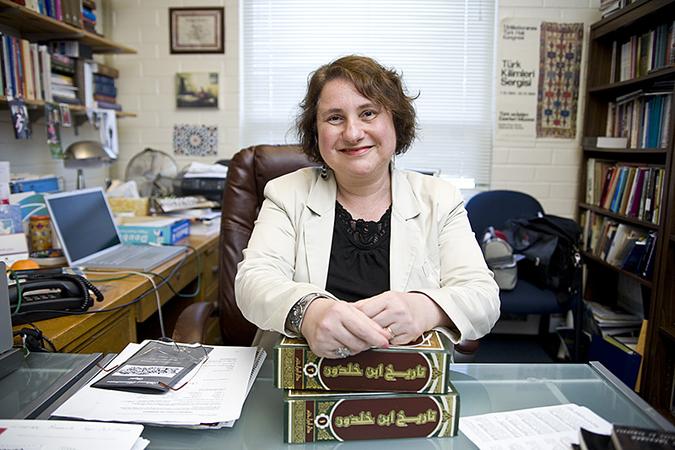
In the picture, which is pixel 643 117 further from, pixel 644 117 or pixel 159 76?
pixel 159 76

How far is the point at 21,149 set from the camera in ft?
7.52

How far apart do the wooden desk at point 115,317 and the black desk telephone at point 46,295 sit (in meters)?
0.02

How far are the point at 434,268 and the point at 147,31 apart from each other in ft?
8.58

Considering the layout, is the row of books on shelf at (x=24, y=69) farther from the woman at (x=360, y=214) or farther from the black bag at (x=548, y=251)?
the black bag at (x=548, y=251)

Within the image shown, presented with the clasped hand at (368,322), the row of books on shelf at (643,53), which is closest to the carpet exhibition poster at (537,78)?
the row of books on shelf at (643,53)

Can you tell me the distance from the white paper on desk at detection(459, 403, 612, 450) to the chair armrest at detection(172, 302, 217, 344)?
74cm

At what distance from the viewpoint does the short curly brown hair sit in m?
1.25

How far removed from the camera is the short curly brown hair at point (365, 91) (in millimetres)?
1245

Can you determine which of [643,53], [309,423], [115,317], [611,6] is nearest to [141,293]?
[115,317]

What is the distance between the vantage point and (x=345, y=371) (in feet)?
2.52

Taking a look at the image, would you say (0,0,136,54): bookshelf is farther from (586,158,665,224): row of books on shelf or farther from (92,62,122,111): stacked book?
(586,158,665,224): row of books on shelf

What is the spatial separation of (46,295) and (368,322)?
3.09ft

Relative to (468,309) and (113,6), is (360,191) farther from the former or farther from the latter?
(113,6)

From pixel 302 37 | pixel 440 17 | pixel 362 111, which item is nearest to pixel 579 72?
pixel 440 17
